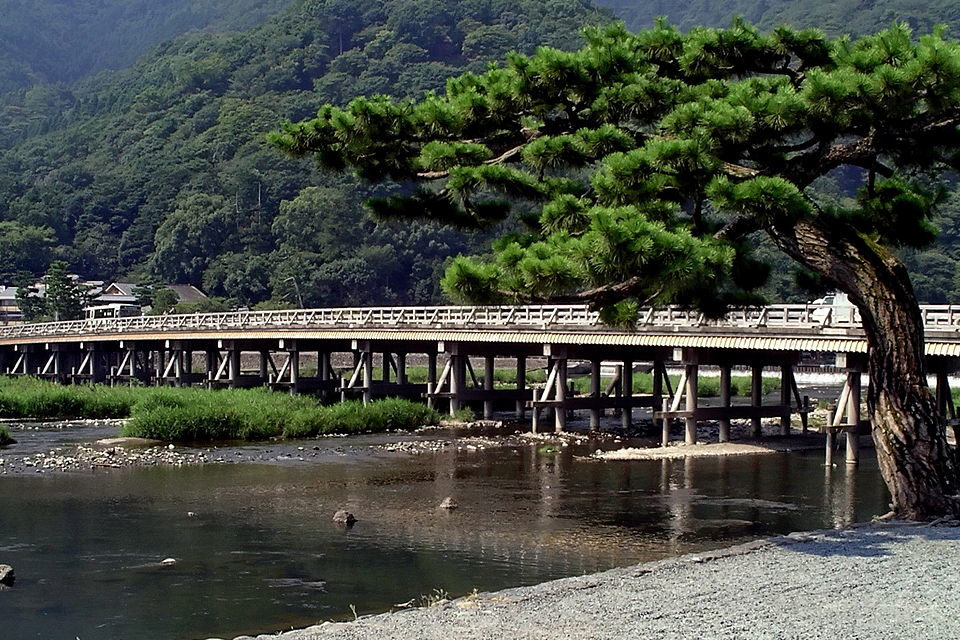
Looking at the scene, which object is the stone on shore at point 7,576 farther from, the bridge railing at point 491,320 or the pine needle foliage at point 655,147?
the bridge railing at point 491,320

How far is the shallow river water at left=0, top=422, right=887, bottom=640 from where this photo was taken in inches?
611

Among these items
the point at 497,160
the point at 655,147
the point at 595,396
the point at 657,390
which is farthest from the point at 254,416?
the point at 655,147

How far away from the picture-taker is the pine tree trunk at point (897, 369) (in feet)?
57.5

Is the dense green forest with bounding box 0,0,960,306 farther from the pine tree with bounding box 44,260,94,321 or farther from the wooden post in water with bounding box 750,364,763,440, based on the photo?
the wooden post in water with bounding box 750,364,763,440

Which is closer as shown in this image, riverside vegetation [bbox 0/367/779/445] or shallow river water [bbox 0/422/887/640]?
shallow river water [bbox 0/422/887/640]

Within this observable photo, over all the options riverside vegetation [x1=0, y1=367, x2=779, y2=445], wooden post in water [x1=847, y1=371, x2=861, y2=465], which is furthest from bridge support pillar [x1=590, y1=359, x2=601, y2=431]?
wooden post in water [x1=847, y1=371, x2=861, y2=465]

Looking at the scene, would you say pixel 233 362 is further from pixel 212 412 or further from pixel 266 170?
pixel 266 170

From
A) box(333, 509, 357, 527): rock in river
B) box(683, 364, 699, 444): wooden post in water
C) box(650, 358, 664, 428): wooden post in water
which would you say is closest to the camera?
box(333, 509, 357, 527): rock in river

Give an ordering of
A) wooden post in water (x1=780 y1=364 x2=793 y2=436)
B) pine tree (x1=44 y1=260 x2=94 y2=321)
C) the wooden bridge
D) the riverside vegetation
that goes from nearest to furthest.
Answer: the wooden bridge → wooden post in water (x1=780 y1=364 x2=793 y2=436) → the riverside vegetation → pine tree (x1=44 y1=260 x2=94 y2=321)

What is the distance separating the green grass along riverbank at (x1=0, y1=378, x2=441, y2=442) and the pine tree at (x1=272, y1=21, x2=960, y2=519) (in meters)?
17.8

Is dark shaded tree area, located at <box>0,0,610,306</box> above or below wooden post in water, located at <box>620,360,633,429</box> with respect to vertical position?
above

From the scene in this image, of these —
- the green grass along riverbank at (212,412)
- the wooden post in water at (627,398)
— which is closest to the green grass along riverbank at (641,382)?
the wooden post in water at (627,398)

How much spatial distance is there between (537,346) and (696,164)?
25712 mm

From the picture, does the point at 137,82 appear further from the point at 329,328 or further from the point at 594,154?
the point at 594,154
